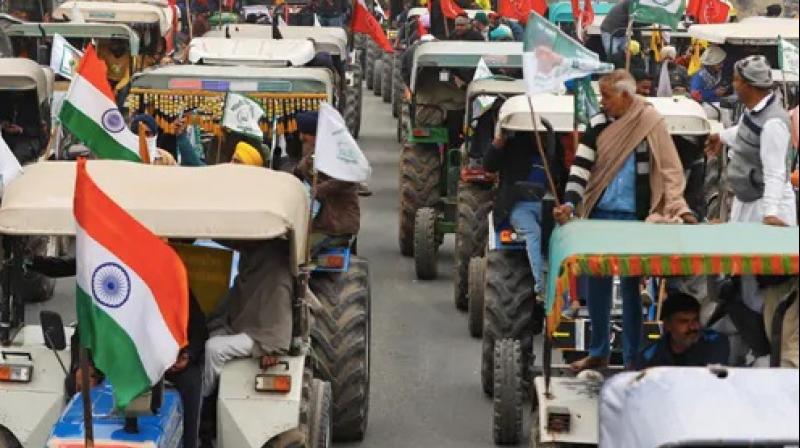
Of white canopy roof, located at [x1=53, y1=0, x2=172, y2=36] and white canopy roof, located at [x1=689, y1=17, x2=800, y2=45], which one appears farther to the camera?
white canopy roof, located at [x1=53, y1=0, x2=172, y2=36]

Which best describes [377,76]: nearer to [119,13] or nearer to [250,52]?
[119,13]

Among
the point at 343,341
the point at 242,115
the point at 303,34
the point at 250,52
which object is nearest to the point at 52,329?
the point at 343,341

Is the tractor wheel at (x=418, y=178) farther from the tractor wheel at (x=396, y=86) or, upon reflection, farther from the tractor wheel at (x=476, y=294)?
the tractor wheel at (x=396, y=86)

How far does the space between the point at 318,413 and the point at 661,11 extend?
10241 millimetres

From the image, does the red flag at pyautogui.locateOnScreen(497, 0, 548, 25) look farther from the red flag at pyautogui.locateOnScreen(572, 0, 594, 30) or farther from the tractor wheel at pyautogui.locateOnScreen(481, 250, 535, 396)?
the tractor wheel at pyautogui.locateOnScreen(481, 250, 535, 396)

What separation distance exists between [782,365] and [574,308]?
3693 millimetres

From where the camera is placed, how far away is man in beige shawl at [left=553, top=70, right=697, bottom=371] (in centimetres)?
1320

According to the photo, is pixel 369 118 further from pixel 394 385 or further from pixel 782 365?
pixel 782 365

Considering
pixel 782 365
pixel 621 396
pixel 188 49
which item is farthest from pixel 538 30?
pixel 188 49

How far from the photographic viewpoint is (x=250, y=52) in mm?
21469

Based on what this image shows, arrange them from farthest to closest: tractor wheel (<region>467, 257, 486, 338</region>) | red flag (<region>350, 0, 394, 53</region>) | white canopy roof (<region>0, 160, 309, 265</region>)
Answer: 1. red flag (<region>350, 0, 394, 53</region>)
2. tractor wheel (<region>467, 257, 486, 338</region>)
3. white canopy roof (<region>0, 160, 309, 265</region>)

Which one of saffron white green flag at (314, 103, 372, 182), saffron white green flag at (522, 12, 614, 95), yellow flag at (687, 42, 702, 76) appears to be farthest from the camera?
yellow flag at (687, 42, 702, 76)

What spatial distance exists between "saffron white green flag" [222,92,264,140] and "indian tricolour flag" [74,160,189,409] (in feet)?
20.9

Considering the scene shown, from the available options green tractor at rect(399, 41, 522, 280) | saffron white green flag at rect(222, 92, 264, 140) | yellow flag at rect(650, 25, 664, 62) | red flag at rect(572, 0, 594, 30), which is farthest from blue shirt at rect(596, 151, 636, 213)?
yellow flag at rect(650, 25, 664, 62)
